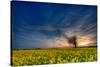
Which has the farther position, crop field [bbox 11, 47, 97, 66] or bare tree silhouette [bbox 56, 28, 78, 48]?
bare tree silhouette [bbox 56, 28, 78, 48]

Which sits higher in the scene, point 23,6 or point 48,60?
point 23,6

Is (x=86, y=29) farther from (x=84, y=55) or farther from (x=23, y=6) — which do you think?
(x=23, y=6)

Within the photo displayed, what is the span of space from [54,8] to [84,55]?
729 mm

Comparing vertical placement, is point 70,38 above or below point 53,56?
above

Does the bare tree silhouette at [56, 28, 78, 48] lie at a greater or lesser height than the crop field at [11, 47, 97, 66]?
greater

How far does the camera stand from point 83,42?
298 cm

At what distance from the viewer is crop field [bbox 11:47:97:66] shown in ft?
9.04

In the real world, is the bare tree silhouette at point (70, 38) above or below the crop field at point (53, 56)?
above

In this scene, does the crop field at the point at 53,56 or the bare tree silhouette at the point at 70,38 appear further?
the bare tree silhouette at the point at 70,38

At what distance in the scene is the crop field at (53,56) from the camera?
108 inches

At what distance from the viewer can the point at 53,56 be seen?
2.88 meters
